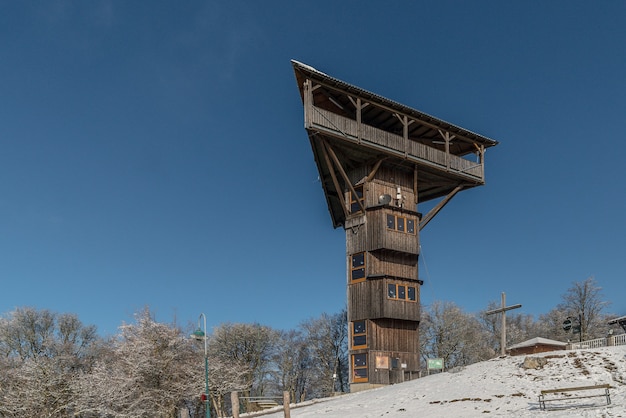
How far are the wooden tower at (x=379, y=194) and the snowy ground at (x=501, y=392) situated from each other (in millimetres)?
6672

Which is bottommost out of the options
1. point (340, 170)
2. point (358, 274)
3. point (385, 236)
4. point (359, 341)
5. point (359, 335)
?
point (359, 341)

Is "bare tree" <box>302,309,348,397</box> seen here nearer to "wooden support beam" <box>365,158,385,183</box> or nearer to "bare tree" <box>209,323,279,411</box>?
"bare tree" <box>209,323,279,411</box>

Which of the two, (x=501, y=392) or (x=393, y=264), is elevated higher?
(x=393, y=264)

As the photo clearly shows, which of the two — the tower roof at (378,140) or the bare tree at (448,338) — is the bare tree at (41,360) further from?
the bare tree at (448,338)

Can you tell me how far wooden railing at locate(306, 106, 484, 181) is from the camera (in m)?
37.5

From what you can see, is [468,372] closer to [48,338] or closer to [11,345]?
[48,338]

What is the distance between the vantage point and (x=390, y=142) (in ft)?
132

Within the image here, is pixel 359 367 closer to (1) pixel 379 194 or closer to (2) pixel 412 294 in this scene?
(2) pixel 412 294

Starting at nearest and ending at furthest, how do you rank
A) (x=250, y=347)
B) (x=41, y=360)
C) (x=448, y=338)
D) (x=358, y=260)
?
(x=358, y=260) → (x=41, y=360) → (x=448, y=338) → (x=250, y=347)

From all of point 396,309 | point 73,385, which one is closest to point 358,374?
point 396,309

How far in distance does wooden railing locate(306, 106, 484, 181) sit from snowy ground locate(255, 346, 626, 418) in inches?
645

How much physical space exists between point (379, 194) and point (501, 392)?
1893 centimetres

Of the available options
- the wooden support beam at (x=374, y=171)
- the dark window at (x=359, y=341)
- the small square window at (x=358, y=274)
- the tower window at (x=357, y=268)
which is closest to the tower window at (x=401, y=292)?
the small square window at (x=358, y=274)

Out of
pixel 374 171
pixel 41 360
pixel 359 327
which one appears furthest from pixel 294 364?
pixel 374 171
